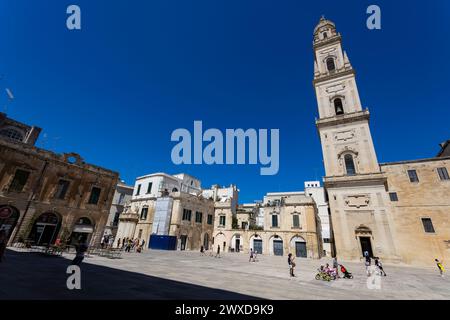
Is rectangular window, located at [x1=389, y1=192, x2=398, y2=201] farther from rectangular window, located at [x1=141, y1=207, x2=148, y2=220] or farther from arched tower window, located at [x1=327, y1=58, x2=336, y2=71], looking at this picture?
rectangular window, located at [x1=141, y1=207, x2=148, y2=220]

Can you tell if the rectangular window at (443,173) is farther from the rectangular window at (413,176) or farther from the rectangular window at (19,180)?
the rectangular window at (19,180)

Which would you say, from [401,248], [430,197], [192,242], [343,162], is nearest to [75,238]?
[192,242]

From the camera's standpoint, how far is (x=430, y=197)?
841 inches

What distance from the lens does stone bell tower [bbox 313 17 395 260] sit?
21.6 meters

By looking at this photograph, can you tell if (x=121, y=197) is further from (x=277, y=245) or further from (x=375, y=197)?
(x=375, y=197)

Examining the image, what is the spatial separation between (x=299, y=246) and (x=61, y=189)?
3029 cm

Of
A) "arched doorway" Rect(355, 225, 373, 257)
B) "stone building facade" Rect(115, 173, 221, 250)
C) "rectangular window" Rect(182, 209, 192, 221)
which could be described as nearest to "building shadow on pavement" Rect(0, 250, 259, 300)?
"arched doorway" Rect(355, 225, 373, 257)

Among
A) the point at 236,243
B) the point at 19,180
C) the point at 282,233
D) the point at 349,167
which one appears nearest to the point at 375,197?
the point at 349,167

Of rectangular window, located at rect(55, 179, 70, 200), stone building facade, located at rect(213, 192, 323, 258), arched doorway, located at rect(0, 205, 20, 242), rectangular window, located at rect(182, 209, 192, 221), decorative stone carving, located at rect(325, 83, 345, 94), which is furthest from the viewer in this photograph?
rectangular window, located at rect(182, 209, 192, 221)

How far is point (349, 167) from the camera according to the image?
25125mm

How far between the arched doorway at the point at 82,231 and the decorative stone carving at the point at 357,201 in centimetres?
2714

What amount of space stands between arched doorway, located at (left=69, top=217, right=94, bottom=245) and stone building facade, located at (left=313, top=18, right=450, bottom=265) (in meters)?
25.6
